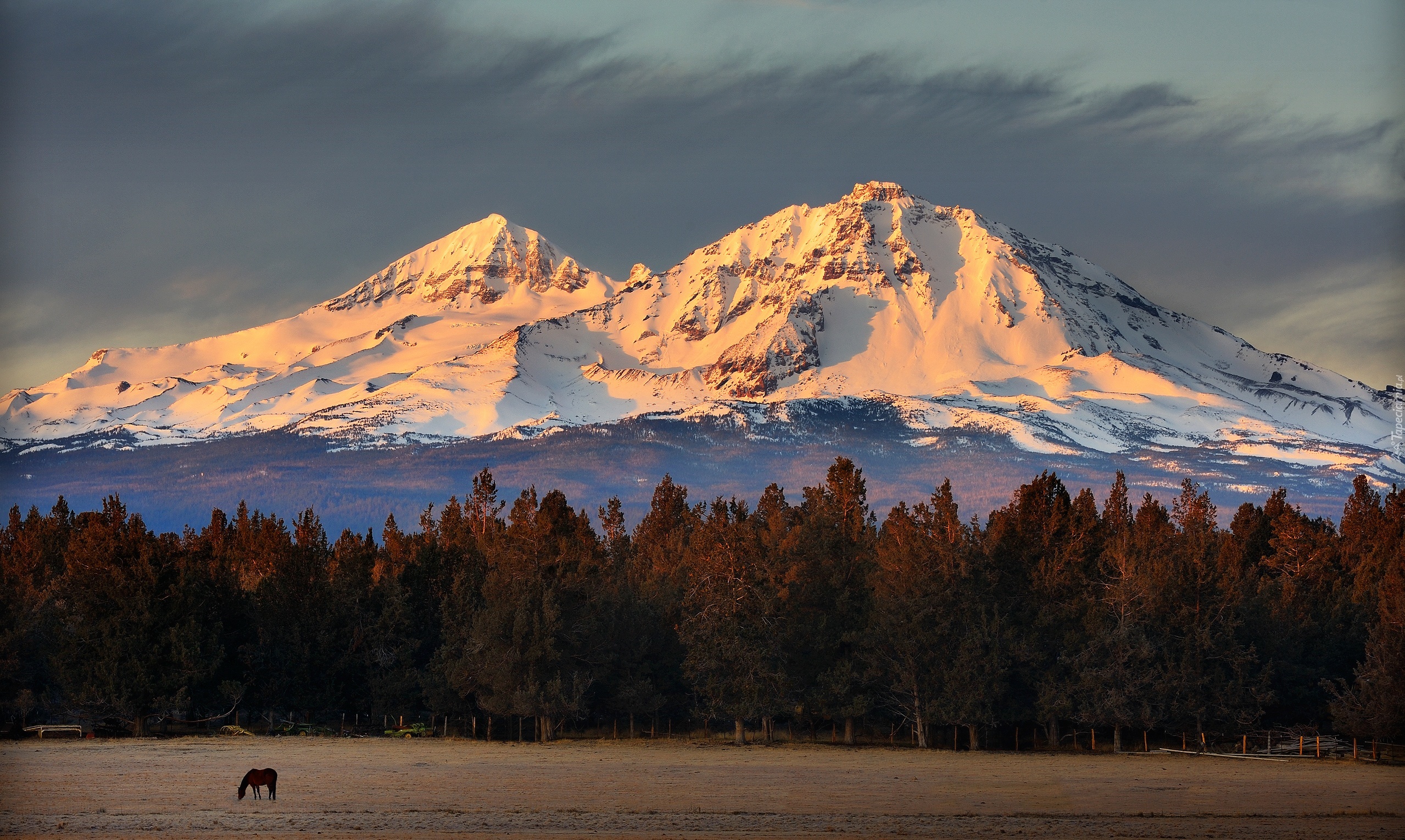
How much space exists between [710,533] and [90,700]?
110 ft

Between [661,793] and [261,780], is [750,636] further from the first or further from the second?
[261,780]

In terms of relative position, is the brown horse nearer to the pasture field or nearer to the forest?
the pasture field

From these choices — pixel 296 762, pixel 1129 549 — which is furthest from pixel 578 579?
pixel 1129 549

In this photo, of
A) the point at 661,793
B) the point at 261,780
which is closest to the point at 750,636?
the point at 661,793

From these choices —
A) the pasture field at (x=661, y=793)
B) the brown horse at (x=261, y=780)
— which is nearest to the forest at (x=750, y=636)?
the pasture field at (x=661, y=793)

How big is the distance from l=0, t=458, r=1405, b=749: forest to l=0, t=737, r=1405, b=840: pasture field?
5340 mm

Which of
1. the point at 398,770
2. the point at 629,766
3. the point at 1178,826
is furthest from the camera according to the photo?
the point at 629,766

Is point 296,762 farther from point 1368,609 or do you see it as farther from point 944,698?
point 1368,609

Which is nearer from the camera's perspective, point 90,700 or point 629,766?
point 629,766

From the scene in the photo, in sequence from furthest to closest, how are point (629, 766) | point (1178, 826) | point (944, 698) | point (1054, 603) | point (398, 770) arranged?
point (1054, 603) → point (944, 698) → point (629, 766) → point (398, 770) → point (1178, 826)

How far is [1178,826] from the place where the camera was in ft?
151

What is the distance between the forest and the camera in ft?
259

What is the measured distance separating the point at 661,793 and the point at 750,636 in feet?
94.1

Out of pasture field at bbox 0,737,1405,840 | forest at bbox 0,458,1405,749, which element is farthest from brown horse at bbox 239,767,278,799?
forest at bbox 0,458,1405,749
